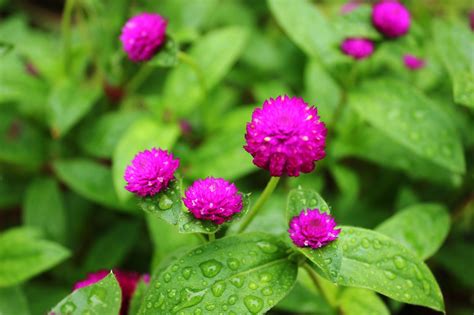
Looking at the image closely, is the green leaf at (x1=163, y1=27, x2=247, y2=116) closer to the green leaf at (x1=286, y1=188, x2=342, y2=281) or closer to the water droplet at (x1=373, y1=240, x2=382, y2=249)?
the green leaf at (x1=286, y1=188, x2=342, y2=281)

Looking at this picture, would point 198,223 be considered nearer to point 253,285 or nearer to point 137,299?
point 253,285

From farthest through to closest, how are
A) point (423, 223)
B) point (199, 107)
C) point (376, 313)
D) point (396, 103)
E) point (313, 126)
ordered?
point (199, 107), point (396, 103), point (423, 223), point (376, 313), point (313, 126)

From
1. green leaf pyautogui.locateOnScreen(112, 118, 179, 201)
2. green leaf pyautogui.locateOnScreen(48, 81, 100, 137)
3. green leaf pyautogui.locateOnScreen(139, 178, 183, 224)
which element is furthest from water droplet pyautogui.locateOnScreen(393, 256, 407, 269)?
green leaf pyautogui.locateOnScreen(48, 81, 100, 137)

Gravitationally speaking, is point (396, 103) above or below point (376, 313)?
above

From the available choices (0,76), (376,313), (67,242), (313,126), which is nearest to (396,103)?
(376,313)

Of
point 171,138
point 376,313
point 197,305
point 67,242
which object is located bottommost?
point 67,242

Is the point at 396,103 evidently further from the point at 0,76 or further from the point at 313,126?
the point at 0,76
